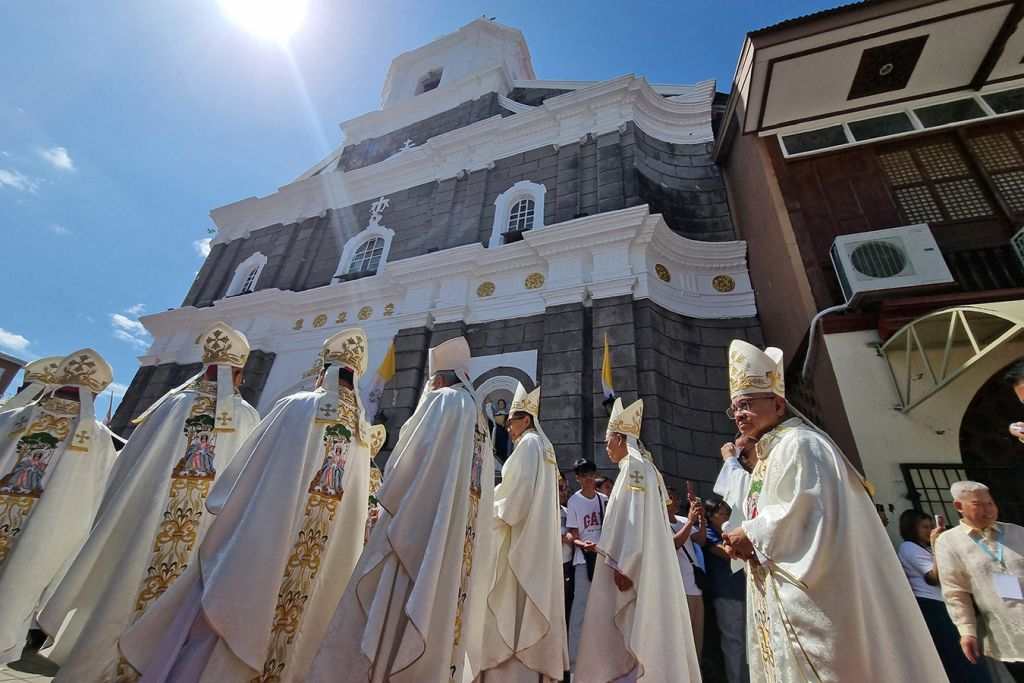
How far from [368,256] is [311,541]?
10800mm

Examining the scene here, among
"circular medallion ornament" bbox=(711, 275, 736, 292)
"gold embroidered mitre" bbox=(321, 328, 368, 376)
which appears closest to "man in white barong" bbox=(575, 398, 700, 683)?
"gold embroidered mitre" bbox=(321, 328, 368, 376)

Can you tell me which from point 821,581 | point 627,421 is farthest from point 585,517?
point 821,581

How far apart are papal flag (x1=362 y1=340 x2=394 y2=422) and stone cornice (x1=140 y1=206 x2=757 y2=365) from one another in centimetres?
102

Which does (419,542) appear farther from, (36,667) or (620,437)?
(36,667)

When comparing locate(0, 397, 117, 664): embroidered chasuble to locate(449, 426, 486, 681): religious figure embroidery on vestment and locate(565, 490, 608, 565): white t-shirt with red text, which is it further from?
locate(565, 490, 608, 565): white t-shirt with red text

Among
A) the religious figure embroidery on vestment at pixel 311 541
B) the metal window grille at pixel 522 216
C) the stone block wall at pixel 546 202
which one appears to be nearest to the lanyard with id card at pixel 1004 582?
the religious figure embroidery on vestment at pixel 311 541

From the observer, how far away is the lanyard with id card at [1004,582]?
2959 mm

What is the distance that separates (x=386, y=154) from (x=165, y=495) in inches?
541

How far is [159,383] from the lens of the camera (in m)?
12.0

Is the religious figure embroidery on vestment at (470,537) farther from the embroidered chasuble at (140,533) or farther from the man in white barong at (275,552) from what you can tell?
the embroidered chasuble at (140,533)

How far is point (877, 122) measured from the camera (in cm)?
827

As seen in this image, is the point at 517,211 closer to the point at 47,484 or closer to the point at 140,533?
the point at 47,484

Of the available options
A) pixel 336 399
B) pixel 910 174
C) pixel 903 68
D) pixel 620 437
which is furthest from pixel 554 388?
pixel 903 68

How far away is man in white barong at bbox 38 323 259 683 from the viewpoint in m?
2.56
